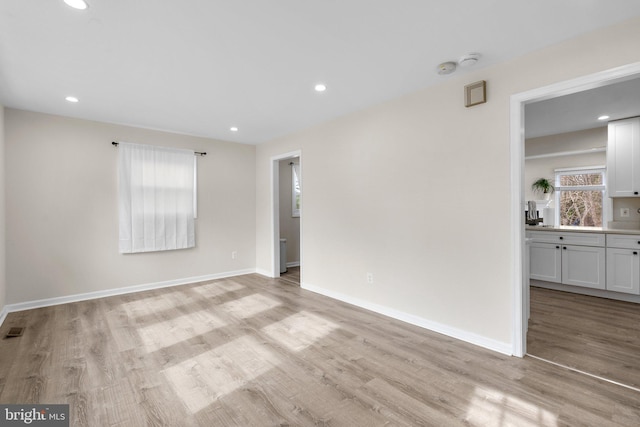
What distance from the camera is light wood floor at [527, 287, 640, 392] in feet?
7.64

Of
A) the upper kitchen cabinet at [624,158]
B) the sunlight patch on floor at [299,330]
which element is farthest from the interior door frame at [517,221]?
the upper kitchen cabinet at [624,158]

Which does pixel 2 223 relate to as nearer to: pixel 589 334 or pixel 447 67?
pixel 447 67

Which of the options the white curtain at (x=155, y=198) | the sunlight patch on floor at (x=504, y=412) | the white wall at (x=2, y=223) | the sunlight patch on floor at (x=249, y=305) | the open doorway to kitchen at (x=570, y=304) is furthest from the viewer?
the white curtain at (x=155, y=198)

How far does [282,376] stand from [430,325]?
1634mm

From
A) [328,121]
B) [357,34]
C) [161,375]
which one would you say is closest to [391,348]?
[161,375]

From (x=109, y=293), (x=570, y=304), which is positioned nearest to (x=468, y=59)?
(x=570, y=304)

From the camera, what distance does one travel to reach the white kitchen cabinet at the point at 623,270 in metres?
3.78

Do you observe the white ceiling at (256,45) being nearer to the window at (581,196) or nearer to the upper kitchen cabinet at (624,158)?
the upper kitchen cabinet at (624,158)

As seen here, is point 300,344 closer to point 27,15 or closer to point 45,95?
point 27,15

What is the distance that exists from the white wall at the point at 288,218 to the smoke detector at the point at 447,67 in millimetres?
4313

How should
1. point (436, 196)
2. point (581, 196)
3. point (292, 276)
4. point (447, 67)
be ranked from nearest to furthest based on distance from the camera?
1. point (447, 67)
2. point (436, 196)
3. point (581, 196)
4. point (292, 276)

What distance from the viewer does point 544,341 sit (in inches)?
108

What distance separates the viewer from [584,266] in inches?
165

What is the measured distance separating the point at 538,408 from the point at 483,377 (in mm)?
375
